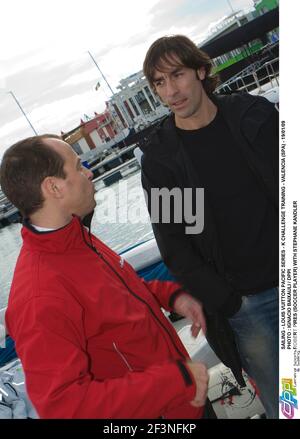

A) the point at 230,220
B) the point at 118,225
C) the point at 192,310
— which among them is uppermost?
the point at 230,220

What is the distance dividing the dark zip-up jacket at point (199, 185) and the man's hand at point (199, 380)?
0.51 meters

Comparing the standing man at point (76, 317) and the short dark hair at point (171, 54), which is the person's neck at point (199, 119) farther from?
the standing man at point (76, 317)

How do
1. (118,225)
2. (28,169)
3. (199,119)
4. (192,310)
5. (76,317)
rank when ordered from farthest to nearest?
1. (118,225)
2. (199,119)
3. (192,310)
4. (28,169)
5. (76,317)

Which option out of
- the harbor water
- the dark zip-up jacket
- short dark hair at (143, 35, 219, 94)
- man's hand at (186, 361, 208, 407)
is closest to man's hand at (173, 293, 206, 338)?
the dark zip-up jacket

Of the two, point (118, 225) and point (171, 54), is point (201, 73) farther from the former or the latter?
point (118, 225)

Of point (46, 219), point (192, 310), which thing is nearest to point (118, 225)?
point (192, 310)

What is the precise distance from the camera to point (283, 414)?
1.31 metres

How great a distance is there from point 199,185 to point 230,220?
217mm

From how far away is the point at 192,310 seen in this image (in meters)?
1.64

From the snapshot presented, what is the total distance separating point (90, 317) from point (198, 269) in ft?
2.09

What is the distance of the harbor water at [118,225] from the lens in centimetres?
1180

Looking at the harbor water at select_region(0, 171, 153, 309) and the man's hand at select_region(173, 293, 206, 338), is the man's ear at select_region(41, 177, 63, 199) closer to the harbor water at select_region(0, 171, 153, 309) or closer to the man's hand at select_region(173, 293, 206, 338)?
the man's hand at select_region(173, 293, 206, 338)

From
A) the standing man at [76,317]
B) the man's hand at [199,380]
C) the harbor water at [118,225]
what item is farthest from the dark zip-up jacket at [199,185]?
the harbor water at [118,225]
